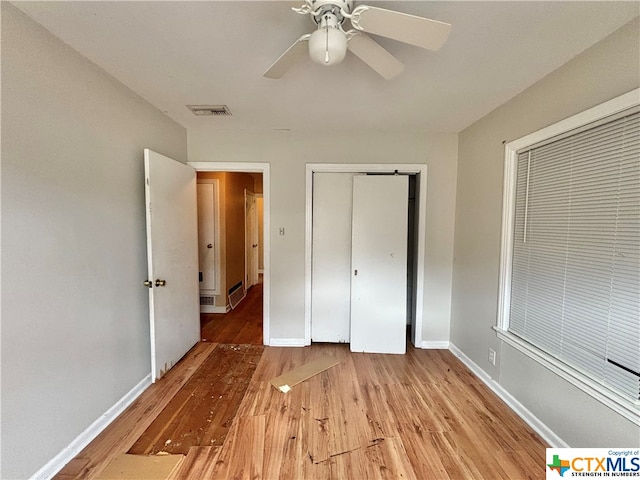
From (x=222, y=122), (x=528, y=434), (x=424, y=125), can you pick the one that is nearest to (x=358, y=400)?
(x=528, y=434)

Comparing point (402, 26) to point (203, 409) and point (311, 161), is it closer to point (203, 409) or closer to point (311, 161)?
point (311, 161)

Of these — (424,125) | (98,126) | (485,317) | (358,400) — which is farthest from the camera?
(424,125)

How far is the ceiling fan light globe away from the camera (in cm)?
105

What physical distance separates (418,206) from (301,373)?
209 centimetres

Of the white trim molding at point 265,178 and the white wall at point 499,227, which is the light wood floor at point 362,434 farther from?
the white trim molding at point 265,178

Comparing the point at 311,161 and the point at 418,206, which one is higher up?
the point at 311,161

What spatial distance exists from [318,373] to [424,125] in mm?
2570

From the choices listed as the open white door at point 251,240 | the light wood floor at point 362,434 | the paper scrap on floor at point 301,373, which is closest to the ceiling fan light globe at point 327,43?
the light wood floor at point 362,434

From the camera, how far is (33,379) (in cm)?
133

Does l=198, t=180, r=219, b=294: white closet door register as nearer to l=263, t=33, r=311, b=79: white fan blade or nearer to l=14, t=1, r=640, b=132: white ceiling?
l=14, t=1, r=640, b=132: white ceiling

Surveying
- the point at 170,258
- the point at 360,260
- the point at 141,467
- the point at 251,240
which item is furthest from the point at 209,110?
the point at 251,240

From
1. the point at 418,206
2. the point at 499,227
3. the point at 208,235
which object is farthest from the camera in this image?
the point at 208,235

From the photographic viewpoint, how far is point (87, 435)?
5.38 feet

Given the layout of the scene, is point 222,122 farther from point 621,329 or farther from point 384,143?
point 621,329
